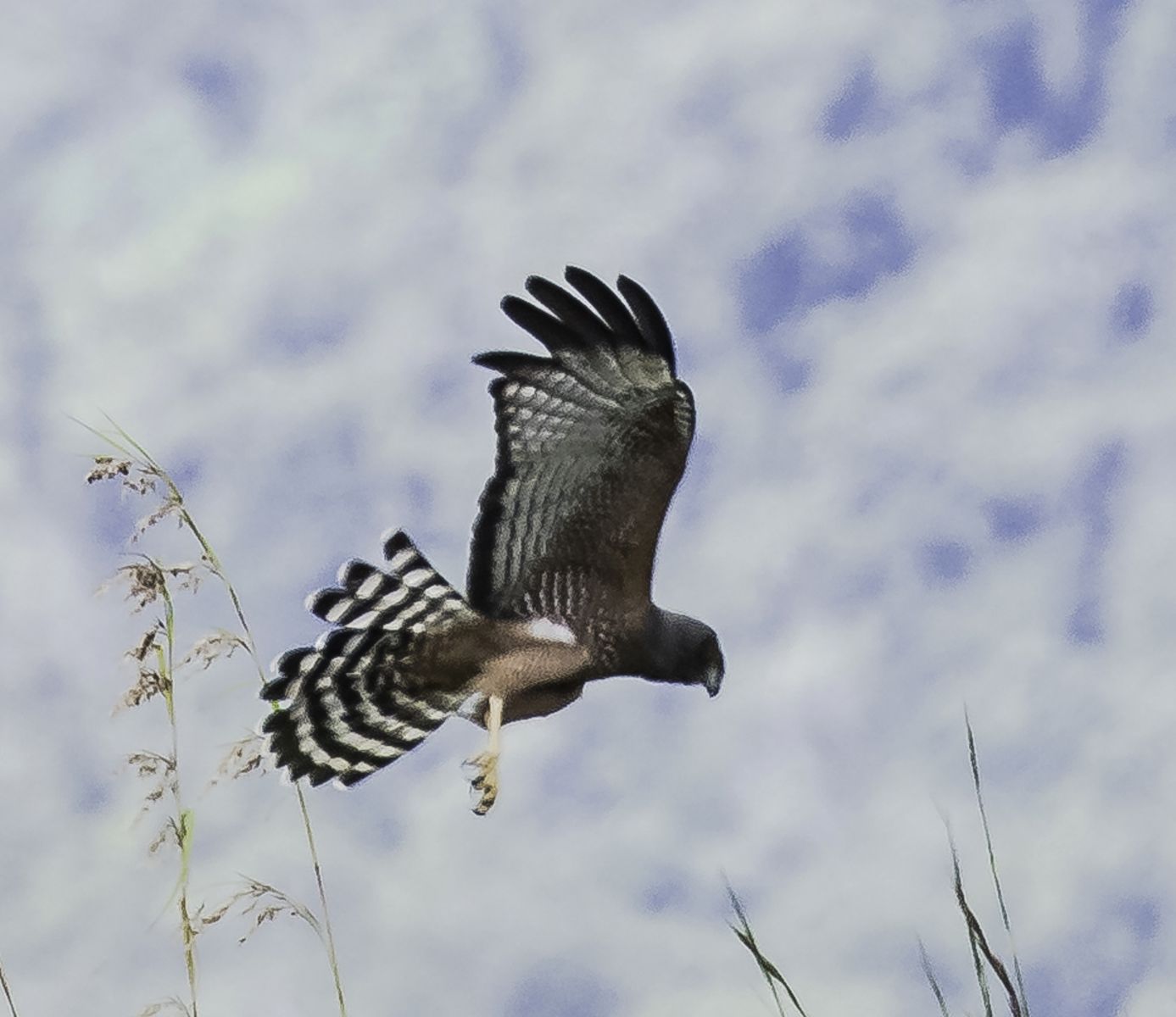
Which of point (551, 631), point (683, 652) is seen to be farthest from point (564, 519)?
point (683, 652)

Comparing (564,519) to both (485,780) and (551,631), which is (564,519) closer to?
(551,631)

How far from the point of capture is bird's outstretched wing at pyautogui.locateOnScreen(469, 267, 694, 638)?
3643mm

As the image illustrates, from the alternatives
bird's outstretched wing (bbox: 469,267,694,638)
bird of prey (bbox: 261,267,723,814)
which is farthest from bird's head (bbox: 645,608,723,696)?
bird's outstretched wing (bbox: 469,267,694,638)

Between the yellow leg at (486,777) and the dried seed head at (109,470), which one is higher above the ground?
the dried seed head at (109,470)

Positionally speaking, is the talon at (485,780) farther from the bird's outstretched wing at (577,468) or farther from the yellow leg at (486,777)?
the bird's outstretched wing at (577,468)

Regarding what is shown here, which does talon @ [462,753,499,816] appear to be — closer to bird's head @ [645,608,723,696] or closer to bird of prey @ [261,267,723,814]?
bird of prey @ [261,267,723,814]

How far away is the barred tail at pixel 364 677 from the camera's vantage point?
4.00 metres

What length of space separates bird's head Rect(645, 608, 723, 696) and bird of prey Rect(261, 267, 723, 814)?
3 cm

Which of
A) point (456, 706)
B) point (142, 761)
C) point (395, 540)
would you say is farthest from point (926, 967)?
point (395, 540)

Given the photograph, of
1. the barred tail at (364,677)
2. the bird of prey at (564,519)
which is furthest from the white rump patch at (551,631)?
the barred tail at (364,677)

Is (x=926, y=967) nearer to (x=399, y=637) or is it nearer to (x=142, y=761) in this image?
(x=142, y=761)

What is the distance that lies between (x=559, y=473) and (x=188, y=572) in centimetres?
120

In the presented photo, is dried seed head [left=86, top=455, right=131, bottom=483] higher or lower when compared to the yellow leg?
higher

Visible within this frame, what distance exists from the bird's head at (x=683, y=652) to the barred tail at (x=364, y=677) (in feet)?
1.88
